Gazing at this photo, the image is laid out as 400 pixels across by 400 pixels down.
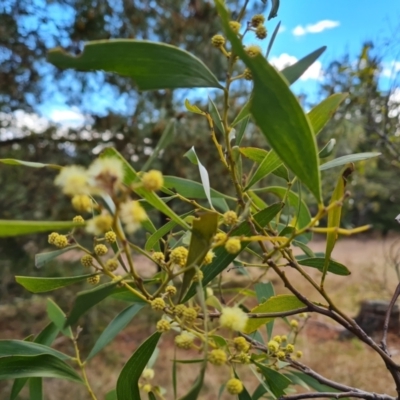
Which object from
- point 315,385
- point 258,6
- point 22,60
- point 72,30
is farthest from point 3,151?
point 315,385

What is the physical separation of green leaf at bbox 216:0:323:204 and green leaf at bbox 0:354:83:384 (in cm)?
25

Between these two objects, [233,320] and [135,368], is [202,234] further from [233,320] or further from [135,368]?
[135,368]

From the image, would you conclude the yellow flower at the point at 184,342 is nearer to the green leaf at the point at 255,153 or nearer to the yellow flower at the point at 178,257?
the yellow flower at the point at 178,257

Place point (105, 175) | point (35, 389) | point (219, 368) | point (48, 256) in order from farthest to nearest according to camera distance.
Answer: point (219, 368)
point (35, 389)
point (48, 256)
point (105, 175)

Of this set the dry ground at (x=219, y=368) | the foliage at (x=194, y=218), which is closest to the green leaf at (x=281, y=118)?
the foliage at (x=194, y=218)

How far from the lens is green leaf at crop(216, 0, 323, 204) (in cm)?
19

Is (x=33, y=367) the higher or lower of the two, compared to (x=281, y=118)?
lower

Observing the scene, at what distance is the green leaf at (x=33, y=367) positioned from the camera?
1.02 feet

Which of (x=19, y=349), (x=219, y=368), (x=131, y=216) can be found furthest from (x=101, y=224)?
(x=219, y=368)

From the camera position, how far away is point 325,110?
0.28 metres

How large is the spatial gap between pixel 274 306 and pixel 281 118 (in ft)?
0.65

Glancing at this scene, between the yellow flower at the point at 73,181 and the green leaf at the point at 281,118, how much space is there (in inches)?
3.4

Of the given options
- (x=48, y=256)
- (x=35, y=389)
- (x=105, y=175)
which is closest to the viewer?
(x=105, y=175)

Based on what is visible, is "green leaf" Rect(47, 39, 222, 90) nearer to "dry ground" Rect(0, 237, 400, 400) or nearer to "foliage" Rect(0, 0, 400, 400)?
"foliage" Rect(0, 0, 400, 400)
